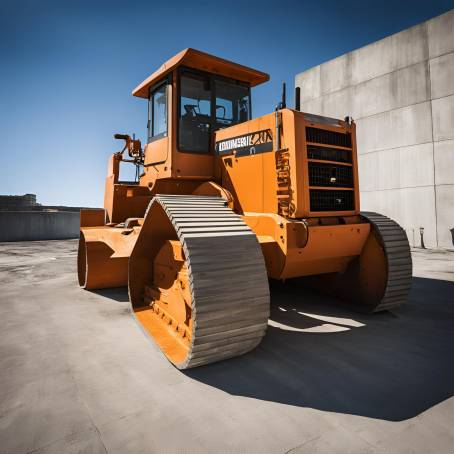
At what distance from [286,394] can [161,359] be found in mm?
1141

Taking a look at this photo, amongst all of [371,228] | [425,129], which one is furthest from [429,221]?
[371,228]

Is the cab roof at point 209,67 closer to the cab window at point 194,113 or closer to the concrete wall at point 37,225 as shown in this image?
the cab window at point 194,113

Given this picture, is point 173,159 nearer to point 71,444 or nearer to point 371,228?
point 371,228

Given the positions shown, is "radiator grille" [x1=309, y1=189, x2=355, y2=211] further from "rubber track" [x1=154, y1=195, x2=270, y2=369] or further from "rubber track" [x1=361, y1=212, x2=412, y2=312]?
"rubber track" [x1=154, y1=195, x2=270, y2=369]

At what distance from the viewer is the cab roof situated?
438 centimetres

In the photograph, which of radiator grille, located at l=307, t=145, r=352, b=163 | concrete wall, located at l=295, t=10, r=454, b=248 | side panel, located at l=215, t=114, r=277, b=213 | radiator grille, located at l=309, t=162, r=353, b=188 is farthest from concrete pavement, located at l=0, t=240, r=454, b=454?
concrete wall, located at l=295, t=10, r=454, b=248

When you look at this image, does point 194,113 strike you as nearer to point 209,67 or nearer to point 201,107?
point 201,107

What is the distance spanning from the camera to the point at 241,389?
2.36 m

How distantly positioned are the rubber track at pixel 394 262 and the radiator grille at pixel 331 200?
29 cm

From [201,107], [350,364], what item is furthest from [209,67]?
[350,364]

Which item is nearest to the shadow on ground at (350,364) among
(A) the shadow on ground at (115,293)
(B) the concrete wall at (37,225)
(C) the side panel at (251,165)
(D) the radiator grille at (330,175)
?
(C) the side panel at (251,165)

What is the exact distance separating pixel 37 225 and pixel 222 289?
60.5ft

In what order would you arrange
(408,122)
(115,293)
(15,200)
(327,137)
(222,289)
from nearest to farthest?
1. (222,289)
2. (327,137)
3. (115,293)
4. (408,122)
5. (15,200)

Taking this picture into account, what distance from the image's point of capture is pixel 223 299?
2479 mm
